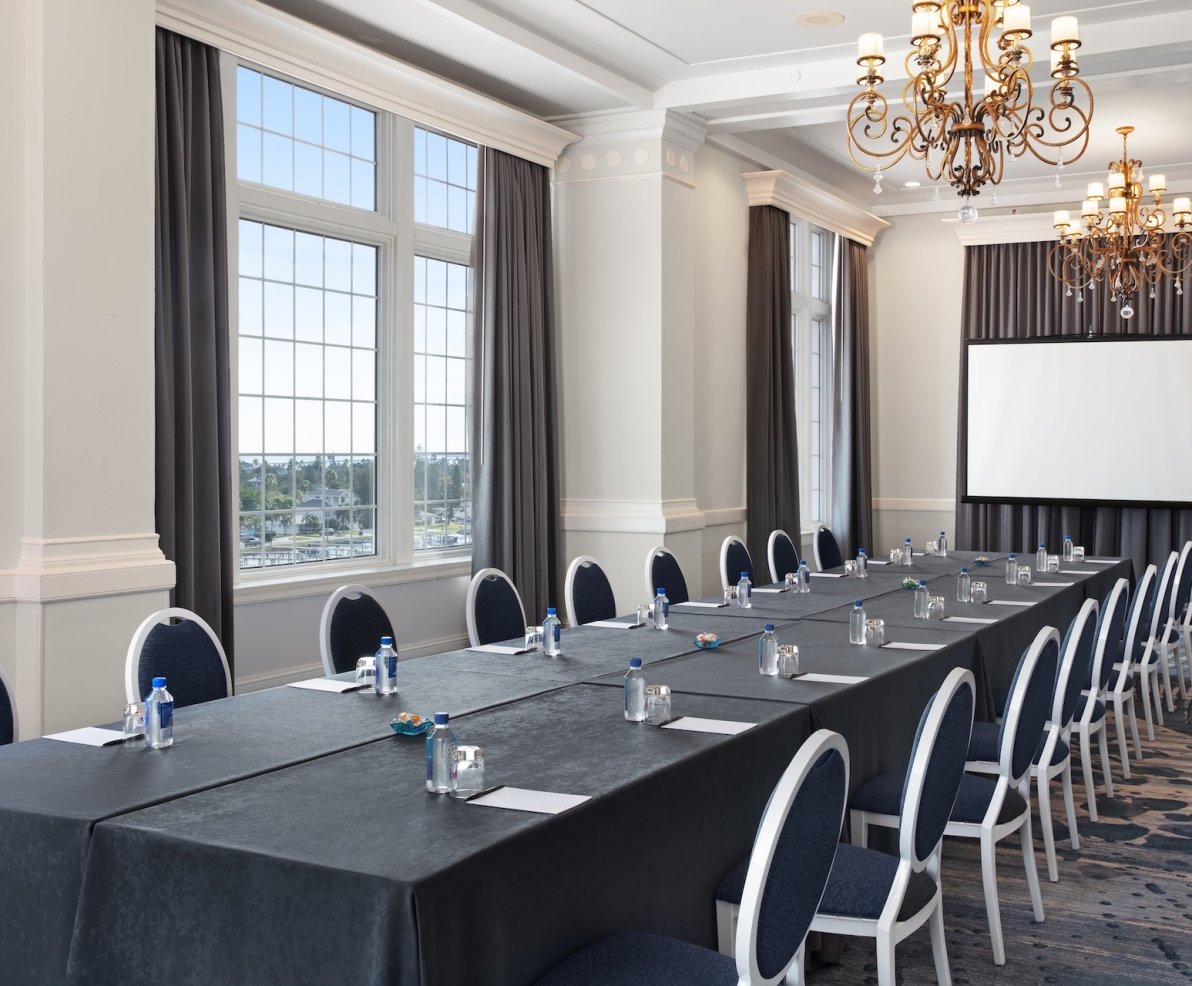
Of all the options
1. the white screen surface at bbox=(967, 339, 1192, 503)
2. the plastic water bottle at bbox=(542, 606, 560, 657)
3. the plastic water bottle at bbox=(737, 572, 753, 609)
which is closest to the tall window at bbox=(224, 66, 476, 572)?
the plastic water bottle at bbox=(737, 572, 753, 609)

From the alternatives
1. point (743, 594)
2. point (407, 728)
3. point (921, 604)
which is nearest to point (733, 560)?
point (743, 594)

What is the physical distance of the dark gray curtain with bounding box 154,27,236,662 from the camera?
495 centimetres

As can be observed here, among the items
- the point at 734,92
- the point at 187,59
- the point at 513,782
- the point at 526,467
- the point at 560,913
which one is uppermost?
the point at 734,92

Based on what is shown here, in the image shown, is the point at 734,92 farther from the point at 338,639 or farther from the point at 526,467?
the point at 338,639

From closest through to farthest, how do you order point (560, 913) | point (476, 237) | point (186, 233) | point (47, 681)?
point (560, 913) < point (47, 681) < point (186, 233) < point (476, 237)

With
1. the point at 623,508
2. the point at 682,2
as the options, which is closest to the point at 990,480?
the point at 623,508

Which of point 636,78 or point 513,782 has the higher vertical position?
point 636,78

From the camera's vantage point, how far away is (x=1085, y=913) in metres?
3.87

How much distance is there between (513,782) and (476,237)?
4.81m

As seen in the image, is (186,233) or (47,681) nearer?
(47,681)

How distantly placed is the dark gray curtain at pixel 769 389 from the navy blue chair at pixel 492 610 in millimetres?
3900

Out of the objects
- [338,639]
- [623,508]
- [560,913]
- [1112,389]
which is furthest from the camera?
[1112,389]

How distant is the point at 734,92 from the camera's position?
23.6 feet

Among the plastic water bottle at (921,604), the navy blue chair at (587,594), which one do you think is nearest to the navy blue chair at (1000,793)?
the plastic water bottle at (921,604)
